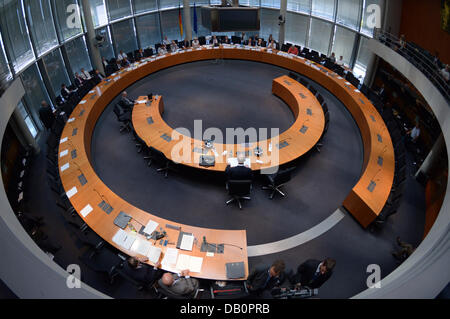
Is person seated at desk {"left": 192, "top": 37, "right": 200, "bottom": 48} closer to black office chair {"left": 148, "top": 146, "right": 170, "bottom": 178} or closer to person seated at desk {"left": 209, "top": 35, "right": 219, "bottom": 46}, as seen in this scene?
person seated at desk {"left": 209, "top": 35, "right": 219, "bottom": 46}

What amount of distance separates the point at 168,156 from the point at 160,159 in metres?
0.28

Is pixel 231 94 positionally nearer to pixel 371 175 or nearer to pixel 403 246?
pixel 371 175

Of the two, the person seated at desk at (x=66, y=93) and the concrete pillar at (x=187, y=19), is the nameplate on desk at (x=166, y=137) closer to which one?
the person seated at desk at (x=66, y=93)

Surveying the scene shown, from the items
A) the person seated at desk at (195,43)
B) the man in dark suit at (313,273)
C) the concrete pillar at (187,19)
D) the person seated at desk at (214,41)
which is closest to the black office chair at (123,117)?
the person seated at desk at (195,43)

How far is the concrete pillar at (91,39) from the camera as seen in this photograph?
429 inches

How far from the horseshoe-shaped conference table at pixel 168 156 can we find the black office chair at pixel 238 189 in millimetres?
784

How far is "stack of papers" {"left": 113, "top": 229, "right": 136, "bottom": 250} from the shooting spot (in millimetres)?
5078

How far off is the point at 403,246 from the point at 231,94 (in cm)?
838

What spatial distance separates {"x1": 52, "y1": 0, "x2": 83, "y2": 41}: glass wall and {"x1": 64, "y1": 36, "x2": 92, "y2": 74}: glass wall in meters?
0.31

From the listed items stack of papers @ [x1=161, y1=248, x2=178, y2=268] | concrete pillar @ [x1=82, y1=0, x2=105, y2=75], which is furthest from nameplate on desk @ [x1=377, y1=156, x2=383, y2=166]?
concrete pillar @ [x1=82, y1=0, x2=105, y2=75]

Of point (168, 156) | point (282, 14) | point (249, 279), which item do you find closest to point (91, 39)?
point (168, 156)

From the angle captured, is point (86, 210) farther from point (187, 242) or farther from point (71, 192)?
point (187, 242)

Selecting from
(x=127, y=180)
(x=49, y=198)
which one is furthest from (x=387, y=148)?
(x=49, y=198)

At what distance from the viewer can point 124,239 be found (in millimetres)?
5160
